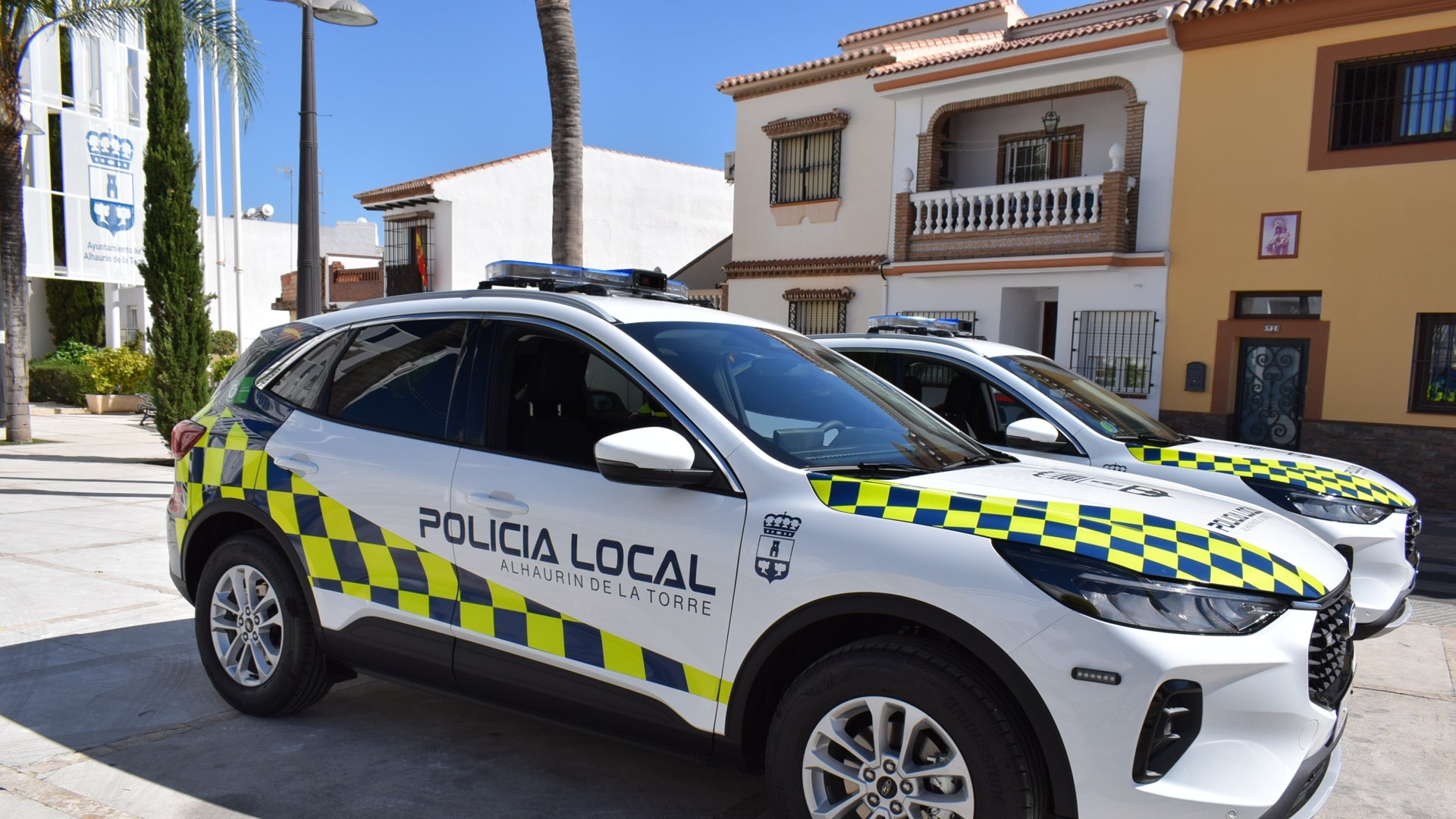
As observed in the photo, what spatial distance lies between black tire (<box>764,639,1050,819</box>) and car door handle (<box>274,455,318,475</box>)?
6.85ft

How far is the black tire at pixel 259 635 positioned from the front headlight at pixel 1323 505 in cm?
449

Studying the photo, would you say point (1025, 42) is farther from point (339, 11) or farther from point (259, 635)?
point (259, 635)

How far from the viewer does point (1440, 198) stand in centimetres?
1220

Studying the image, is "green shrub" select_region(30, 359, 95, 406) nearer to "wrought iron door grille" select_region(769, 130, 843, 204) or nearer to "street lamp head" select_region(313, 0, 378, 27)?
"wrought iron door grille" select_region(769, 130, 843, 204)

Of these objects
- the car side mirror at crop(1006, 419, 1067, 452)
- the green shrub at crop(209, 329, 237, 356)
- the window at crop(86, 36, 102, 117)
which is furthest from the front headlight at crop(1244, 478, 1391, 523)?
the green shrub at crop(209, 329, 237, 356)

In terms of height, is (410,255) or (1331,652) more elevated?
(410,255)

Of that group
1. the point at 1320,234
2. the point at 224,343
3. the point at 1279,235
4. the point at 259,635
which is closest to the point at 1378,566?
the point at 259,635

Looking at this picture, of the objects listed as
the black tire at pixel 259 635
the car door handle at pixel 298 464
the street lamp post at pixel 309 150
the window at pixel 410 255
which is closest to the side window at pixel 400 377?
the car door handle at pixel 298 464

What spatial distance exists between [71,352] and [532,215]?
40.2 feet

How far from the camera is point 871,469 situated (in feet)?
9.77

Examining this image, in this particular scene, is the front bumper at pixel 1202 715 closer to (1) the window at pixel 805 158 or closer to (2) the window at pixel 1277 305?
(2) the window at pixel 1277 305

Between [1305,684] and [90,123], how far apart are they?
2681 cm

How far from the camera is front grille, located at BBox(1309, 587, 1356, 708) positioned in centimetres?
257

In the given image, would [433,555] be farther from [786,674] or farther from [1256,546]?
[1256,546]
